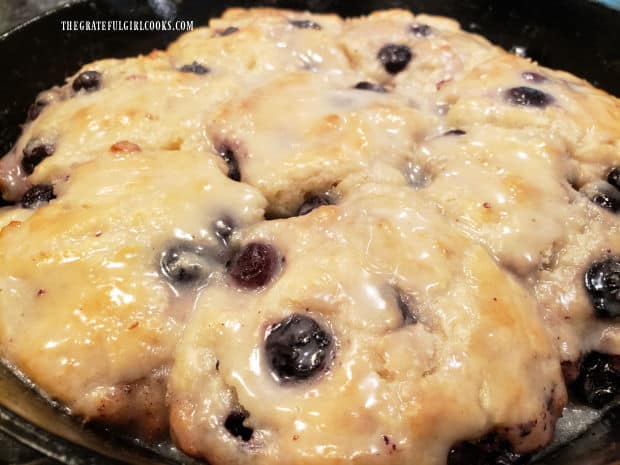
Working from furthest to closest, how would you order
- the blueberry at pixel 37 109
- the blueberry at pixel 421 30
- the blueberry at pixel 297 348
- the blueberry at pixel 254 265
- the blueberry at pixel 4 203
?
the blueberry at pixel 421 30
the blueberry at pixel 37 109
the blueberry at pixel 4 203
the blueberry at pixel 254 265
the blueberry at pixel 297 348

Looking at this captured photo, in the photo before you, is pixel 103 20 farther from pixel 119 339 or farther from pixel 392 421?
pixel 392 421

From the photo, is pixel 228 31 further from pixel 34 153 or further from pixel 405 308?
pixel 405 308

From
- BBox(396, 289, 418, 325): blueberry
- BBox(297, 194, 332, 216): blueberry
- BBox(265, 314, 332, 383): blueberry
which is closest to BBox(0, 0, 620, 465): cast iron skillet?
BBox(297, 194, 332, 216): blueberry

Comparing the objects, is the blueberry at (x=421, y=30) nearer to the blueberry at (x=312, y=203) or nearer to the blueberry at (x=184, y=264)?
the blueberry at (x=312, y=203)

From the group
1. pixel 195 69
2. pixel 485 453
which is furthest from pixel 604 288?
pixel 195 69

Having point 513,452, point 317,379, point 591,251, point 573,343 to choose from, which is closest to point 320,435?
point 317,379

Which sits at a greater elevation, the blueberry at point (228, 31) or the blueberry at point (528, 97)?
the blueberry at point (528, 97)

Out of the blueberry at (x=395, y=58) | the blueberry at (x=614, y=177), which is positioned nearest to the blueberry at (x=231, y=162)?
the blueberry at (x=395, y=58)
